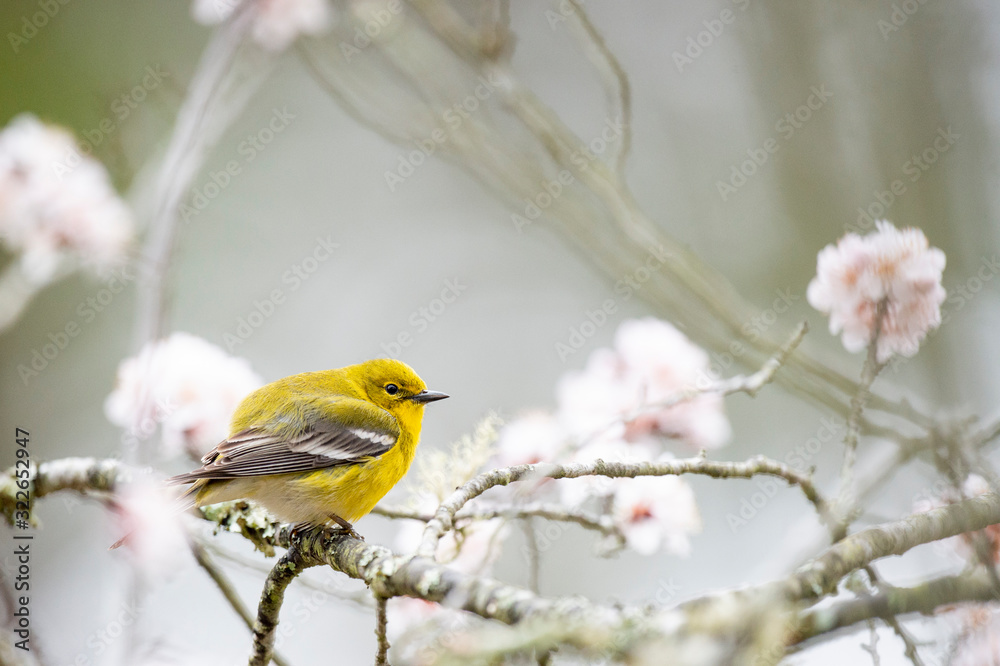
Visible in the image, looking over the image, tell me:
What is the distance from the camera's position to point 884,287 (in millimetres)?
1379

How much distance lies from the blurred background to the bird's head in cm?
13

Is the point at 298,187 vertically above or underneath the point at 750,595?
above

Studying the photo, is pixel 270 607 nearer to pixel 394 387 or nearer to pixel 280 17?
pixel 394 387

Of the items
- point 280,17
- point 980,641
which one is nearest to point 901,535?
point 980,641

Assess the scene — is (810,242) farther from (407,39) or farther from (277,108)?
(277,108)

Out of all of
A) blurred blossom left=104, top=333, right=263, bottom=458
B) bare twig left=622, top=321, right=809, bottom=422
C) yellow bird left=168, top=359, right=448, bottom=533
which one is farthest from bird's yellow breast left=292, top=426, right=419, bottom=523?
bare twig left=622, top=321, right=809, bottom=422

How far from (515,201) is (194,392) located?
→ 3.24ft

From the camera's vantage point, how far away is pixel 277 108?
4.92 m

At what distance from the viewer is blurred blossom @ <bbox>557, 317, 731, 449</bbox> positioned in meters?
1.81

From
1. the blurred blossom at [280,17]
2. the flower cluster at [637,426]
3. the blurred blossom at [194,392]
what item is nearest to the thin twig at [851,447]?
the flower cluster at [637,426]

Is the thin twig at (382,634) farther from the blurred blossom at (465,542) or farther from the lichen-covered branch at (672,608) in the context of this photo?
the blurred blossom at (465,542)

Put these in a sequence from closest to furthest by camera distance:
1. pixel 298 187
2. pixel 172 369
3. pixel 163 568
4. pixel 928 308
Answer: pixel 928 308, pixel 163 568, pixel 172 369, pixel 298 187

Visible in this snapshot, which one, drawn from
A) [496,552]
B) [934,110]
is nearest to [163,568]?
[496,552]

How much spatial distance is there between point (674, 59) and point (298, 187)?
2.72 metres
